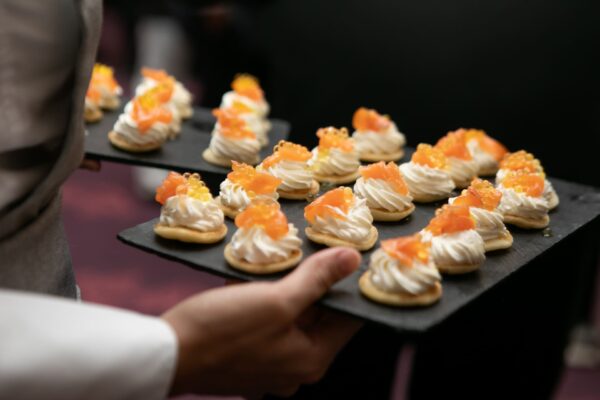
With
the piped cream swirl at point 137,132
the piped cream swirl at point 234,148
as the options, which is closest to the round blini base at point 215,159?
the piped cream swirl at point 234,148

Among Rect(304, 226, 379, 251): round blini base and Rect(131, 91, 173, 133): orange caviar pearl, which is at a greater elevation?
Rect(131, 91, 173, 133): orange caviar pearl

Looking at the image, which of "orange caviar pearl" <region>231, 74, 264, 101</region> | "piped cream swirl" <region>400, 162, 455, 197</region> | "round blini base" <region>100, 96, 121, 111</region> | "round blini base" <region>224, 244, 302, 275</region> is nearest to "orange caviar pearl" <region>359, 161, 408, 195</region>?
"piped cream swirl" <region>400, 162, 455, 197</region>

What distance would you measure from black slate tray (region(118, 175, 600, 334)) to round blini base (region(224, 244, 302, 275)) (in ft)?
0.06

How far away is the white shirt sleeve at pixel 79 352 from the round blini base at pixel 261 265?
0.51m

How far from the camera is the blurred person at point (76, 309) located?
48.6 inches

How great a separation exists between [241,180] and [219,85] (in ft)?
9.34

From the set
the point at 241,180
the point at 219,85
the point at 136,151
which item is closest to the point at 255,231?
the point at 241,180

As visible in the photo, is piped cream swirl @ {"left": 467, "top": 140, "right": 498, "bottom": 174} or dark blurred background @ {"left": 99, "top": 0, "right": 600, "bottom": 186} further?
dark blurred background @ {"left": 99, "top": 0, "right": 600, "bottom": 186}

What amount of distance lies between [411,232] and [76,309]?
Result: 45.3 inches

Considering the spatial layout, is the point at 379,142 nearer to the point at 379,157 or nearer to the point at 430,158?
the point at 379,157

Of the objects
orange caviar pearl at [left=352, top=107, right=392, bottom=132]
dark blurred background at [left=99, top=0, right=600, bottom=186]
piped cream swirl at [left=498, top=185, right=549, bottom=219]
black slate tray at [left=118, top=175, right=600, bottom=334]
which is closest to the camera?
black slate tray at [left=118, top=175, right=600, bottom=334]

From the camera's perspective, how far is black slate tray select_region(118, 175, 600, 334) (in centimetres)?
167

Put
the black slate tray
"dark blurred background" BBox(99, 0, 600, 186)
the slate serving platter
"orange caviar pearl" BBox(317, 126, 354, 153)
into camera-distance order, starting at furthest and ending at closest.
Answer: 1. "dark blurred background" BBox(99, 0, 600, 186)
2. the slate serving platter
3. "orange caviar pearl" BBox(317, 126, 354, 153)
4. the black slate tray

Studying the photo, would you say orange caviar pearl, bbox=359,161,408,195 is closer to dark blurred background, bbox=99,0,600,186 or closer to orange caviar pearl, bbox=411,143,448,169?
orange caviar pearl, bbox=411,143,448,169
